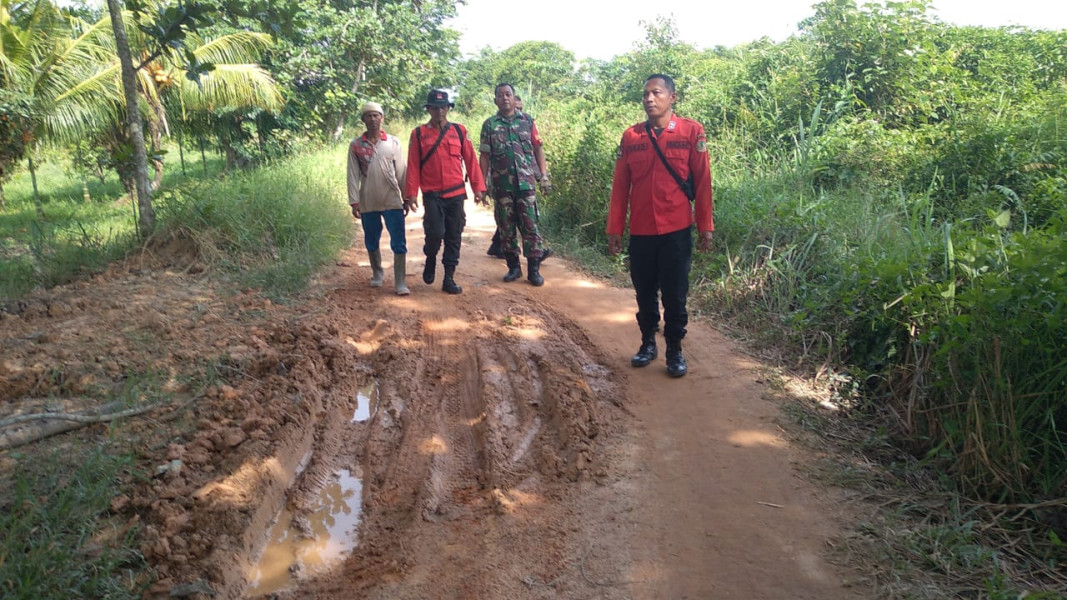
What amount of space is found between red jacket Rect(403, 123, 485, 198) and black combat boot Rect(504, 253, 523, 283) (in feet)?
3.45

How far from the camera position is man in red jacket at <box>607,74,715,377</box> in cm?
452

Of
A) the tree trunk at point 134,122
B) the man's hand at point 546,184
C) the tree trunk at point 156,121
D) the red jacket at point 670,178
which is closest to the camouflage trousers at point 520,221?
the man's hand at point 546,184

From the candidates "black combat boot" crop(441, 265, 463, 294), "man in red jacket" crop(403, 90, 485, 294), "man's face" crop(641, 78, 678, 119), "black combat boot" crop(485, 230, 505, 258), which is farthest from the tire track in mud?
"black combat boot" crop(485, 230, 505, 258)

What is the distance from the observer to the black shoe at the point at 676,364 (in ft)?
15.8

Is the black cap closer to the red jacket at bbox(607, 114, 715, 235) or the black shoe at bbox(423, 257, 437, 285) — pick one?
the black shoe at bbox(423, 257, 437, 285)

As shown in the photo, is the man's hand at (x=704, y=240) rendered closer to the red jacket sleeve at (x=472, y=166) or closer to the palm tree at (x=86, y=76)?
the red jacket sleeve at (x=472, y=166)

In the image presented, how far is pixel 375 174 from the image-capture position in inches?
250

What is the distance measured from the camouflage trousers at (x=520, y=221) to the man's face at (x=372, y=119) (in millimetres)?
1466

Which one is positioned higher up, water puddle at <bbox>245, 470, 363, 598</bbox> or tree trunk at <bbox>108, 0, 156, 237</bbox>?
tree trunk at <bbox>108, 0, 156, 237</bbox>

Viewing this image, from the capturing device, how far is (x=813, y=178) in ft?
26.6

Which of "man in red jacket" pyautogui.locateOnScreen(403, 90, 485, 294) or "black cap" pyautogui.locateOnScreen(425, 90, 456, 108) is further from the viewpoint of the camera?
"man in red jacket" pyautogui.locateOnScreen(403, 90, 485, 294)

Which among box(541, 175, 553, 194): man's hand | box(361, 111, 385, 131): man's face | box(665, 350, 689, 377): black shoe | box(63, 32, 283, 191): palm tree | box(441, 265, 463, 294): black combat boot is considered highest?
box(63, 32, 283, 191): palm tree

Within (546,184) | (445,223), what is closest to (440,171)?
(445,223)

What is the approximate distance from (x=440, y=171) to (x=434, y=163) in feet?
0.31
